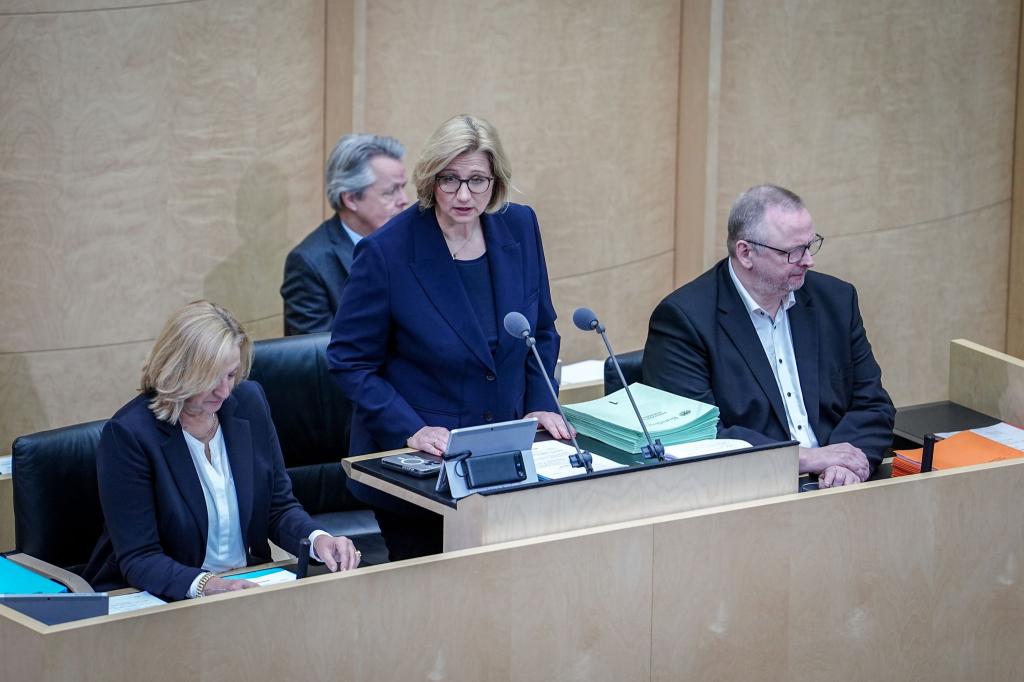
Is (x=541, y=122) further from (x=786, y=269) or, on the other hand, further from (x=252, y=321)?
(x=786, y=269)

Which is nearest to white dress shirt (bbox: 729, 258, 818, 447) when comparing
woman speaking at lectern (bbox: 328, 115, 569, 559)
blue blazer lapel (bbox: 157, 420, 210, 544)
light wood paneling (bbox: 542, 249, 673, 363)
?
woman speaking at lectern (bbox: 328, 115, 569, 559)

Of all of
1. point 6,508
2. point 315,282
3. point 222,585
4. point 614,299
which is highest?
point 315,282

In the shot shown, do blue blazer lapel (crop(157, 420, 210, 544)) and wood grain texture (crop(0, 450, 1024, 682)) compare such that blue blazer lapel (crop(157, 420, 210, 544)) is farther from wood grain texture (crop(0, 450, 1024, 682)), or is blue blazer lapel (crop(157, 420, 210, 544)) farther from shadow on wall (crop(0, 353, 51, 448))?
shadow on wall (crop(0, 353, 51, 448))

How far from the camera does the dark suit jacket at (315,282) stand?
473 cm

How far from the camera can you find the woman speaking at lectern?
3.25 metres

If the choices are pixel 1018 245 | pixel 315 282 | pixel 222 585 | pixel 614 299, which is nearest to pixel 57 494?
pixel 222 585

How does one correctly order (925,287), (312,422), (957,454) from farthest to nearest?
(925,287) < (312,422) < (957,454)

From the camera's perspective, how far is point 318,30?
534cm

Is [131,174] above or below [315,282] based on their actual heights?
above

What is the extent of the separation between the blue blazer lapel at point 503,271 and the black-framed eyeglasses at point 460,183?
0.15 meters

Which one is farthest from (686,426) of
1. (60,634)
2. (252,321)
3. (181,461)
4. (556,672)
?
(252,321)

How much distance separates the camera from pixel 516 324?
10.1 feet

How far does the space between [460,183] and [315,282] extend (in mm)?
1595

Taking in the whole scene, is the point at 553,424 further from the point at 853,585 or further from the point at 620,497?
the point at 853,585
